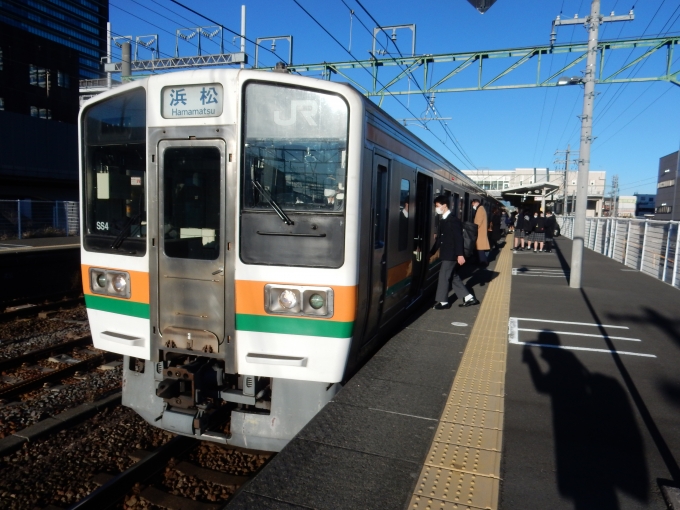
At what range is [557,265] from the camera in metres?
15.2

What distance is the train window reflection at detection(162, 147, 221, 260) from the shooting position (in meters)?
3.98

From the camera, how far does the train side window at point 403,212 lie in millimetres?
5734

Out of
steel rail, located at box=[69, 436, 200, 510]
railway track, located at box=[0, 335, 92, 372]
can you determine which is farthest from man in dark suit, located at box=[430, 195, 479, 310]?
railway track, located at box=[0, 335, 92, 372]

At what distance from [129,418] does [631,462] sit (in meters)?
4.19

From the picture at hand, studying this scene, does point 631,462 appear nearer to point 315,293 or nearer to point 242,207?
point 315,293

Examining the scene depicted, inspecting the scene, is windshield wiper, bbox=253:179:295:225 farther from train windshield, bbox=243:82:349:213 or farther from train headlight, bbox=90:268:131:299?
train headlight, bbox=90:268:131:299

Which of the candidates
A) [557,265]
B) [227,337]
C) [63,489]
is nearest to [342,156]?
[227,337]

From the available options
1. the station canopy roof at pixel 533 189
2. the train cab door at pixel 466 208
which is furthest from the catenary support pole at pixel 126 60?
the station canopy roof at pixel 533 189

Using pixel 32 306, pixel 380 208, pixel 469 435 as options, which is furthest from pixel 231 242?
pixel 32 306

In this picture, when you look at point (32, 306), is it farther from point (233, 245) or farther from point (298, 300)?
point (298, 300)

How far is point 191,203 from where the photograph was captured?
4.06 meters

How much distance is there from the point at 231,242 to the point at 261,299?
1.52ft

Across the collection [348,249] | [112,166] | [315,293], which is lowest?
[315,293]

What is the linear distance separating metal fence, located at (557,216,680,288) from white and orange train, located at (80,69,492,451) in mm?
9657
